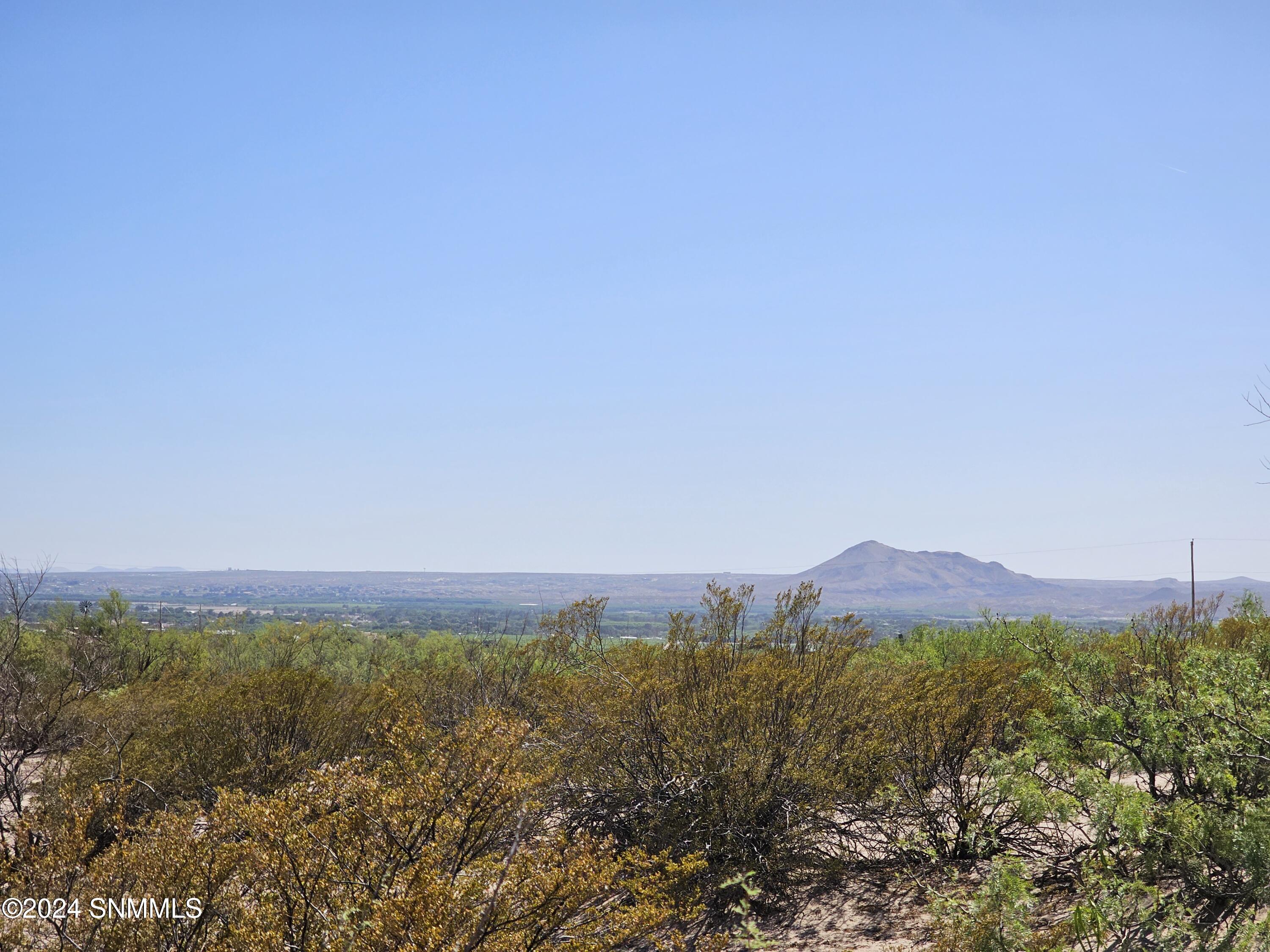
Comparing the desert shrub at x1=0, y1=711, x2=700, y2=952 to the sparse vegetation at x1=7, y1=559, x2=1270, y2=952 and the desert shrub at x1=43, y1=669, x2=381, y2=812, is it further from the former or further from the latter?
the desert shrub at x1=43, y1=669, x2=381, y2=812

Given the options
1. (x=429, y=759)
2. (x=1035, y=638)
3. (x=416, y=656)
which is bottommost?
(x=416, y=656)

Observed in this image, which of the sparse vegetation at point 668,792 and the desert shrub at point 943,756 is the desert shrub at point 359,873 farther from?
the desert shrub at point 943,756

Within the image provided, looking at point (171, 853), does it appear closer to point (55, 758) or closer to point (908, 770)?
point (908, 770)

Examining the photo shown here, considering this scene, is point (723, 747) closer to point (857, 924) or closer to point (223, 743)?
point (857, 924)

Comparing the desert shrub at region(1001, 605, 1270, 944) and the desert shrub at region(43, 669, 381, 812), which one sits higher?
the desert shrub at region(1001, 605, 1270, 944)

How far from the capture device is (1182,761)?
19.8 ft

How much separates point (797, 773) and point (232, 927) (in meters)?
5.54

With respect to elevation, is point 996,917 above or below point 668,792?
above

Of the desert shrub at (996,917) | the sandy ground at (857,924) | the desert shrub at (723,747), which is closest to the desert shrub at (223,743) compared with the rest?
the desert shrub at (723,747)

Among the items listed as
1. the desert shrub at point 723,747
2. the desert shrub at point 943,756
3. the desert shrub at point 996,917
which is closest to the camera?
the desert shrub at point 996,917

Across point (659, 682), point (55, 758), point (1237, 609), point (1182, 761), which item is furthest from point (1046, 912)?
point (1237, 609)

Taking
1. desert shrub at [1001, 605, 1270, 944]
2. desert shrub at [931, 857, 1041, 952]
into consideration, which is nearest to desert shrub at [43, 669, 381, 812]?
desert shrub at [931, 857, 1041, 952]

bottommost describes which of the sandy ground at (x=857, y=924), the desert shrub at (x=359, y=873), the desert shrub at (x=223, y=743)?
the sandy ground at (x=857, y=924)

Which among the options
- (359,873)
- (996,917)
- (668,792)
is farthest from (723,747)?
(359,873)
